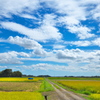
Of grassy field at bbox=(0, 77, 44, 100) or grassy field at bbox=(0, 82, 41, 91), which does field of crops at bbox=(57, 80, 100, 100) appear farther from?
grassy field at bbox=(0, 82, 41, 91)

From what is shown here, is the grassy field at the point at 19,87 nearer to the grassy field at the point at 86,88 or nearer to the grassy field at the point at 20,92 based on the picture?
the grassy field at the point at 20,92

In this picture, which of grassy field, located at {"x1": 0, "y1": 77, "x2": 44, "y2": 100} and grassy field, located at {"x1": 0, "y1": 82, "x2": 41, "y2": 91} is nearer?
grassy field, located at {"x1": 0, "y1": 77, "x2": 44, "y2": 100}

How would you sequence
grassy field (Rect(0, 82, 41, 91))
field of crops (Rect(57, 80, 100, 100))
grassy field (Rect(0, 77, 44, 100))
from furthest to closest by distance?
grassy field (Rect(0, 82, 41, 91)) < field of crops (Rect(57, 80, 100, 100)) < grassy field (Rect(0, 77, 44, 100))

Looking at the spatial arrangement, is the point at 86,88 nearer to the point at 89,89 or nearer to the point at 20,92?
the point at 89,89

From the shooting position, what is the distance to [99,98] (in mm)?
23000

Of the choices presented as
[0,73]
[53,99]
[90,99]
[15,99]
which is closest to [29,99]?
[15,99]

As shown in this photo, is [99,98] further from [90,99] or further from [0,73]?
[0,73]

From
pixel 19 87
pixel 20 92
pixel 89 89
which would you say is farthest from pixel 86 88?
pixel 19 87

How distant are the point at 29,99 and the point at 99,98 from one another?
9.03 meters

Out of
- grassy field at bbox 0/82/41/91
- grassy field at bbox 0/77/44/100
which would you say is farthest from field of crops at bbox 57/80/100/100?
grassy field at bbox 0/82/41/91

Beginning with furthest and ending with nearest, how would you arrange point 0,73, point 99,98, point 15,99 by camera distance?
point 0,73
point 99,98
point 15,99

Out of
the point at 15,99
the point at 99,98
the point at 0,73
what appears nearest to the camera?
the point at 15,99

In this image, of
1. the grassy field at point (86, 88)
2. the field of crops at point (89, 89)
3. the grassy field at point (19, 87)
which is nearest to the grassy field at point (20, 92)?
the grassy field at point (19, 87)

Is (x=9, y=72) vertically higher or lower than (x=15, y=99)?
higher
